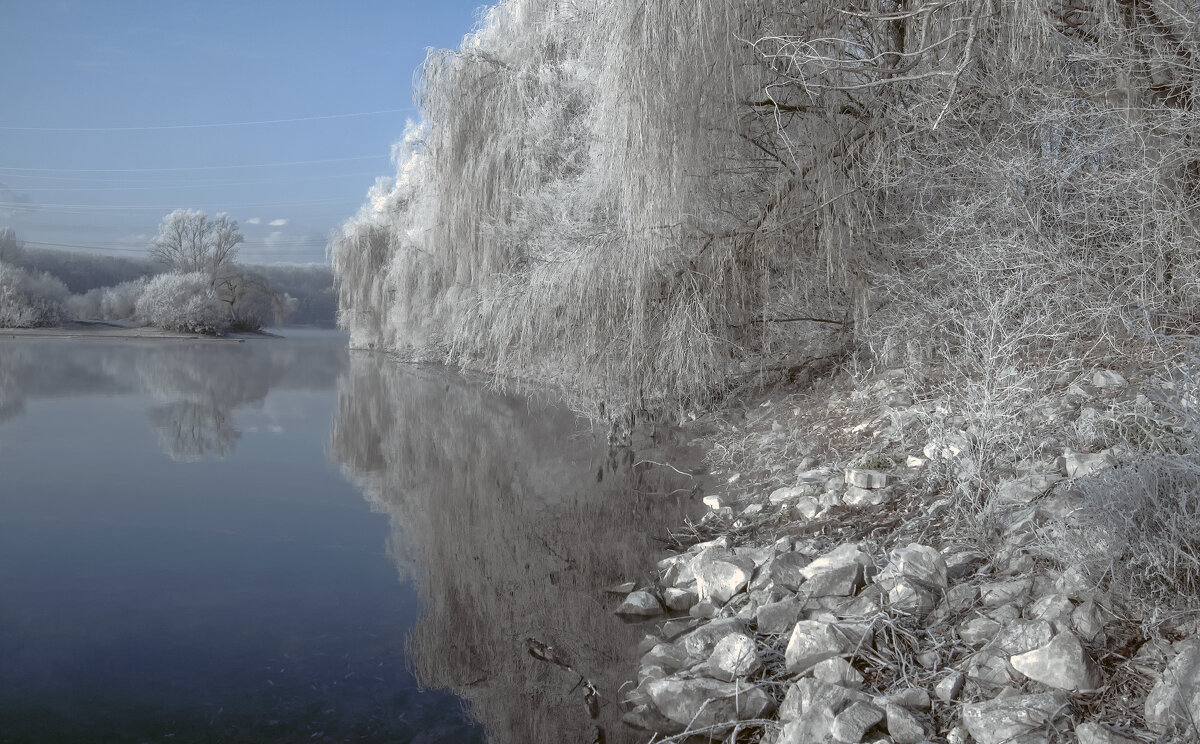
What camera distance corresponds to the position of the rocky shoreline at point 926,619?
249cm

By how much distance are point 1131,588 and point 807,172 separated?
4.66 metres

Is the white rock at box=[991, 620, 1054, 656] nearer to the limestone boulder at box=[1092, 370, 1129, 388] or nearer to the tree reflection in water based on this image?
the tree reflection in water

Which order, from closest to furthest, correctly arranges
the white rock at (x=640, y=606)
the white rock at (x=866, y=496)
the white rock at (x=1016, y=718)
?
the white rock at (x=1016, y=718)
the white rock at (x=640, y=606)
the white rock at (x=866, y=496)

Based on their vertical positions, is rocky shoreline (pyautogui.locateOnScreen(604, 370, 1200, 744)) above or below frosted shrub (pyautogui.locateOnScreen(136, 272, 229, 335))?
below

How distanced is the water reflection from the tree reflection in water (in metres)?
1.72

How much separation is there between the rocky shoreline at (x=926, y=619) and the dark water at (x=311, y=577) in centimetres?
42

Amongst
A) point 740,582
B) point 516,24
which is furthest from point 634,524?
point 516,24

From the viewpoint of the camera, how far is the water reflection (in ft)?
33.0

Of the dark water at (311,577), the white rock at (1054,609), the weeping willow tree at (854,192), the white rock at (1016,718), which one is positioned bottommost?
the dark water at (311,577)

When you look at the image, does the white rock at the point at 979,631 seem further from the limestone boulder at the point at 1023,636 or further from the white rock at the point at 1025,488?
the white rock at the point at 1025,488

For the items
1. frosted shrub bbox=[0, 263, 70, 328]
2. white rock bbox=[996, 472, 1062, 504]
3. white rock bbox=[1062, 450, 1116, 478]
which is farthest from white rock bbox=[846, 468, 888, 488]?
frosted shrub bbox=[0, 263, 70, 328]

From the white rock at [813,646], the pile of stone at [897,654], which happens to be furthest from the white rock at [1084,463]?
the white rock at [813,646]

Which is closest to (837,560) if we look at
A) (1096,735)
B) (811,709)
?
(811,709)

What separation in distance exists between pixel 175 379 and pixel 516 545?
14.1 m
